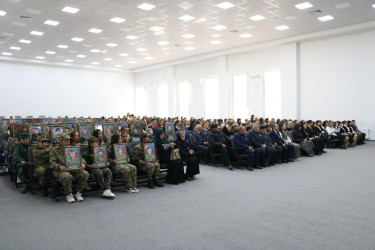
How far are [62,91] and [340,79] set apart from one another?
19.4m

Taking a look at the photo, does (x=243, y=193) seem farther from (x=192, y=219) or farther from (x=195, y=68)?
(x=195, y=68)

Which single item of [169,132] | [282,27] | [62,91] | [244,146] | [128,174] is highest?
[282,27]

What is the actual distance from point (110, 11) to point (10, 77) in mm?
13486

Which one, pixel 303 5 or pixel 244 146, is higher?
pixel 303 5

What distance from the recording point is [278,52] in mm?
16656

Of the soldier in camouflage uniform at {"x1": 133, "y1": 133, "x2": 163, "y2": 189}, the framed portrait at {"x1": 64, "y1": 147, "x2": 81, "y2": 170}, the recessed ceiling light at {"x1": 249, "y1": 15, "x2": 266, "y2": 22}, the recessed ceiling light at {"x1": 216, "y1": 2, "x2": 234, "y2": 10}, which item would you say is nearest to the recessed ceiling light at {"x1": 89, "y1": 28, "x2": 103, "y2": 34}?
the recessed ceiling light at {"x1": 216, "y1": 2, "x2": 234, "y2": 10}

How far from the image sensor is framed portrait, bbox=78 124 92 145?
7.14m

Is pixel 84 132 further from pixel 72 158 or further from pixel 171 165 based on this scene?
pixel 171 165

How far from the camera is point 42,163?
5477 millimetres

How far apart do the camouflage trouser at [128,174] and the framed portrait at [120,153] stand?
14 cm

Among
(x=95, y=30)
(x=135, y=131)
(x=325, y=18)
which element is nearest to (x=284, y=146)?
(x=135, y=131)

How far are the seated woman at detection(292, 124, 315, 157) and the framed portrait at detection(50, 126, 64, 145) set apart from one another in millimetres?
7498

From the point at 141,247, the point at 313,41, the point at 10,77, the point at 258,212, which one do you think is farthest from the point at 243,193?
the point at 10,77

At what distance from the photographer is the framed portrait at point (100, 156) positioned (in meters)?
5.39
